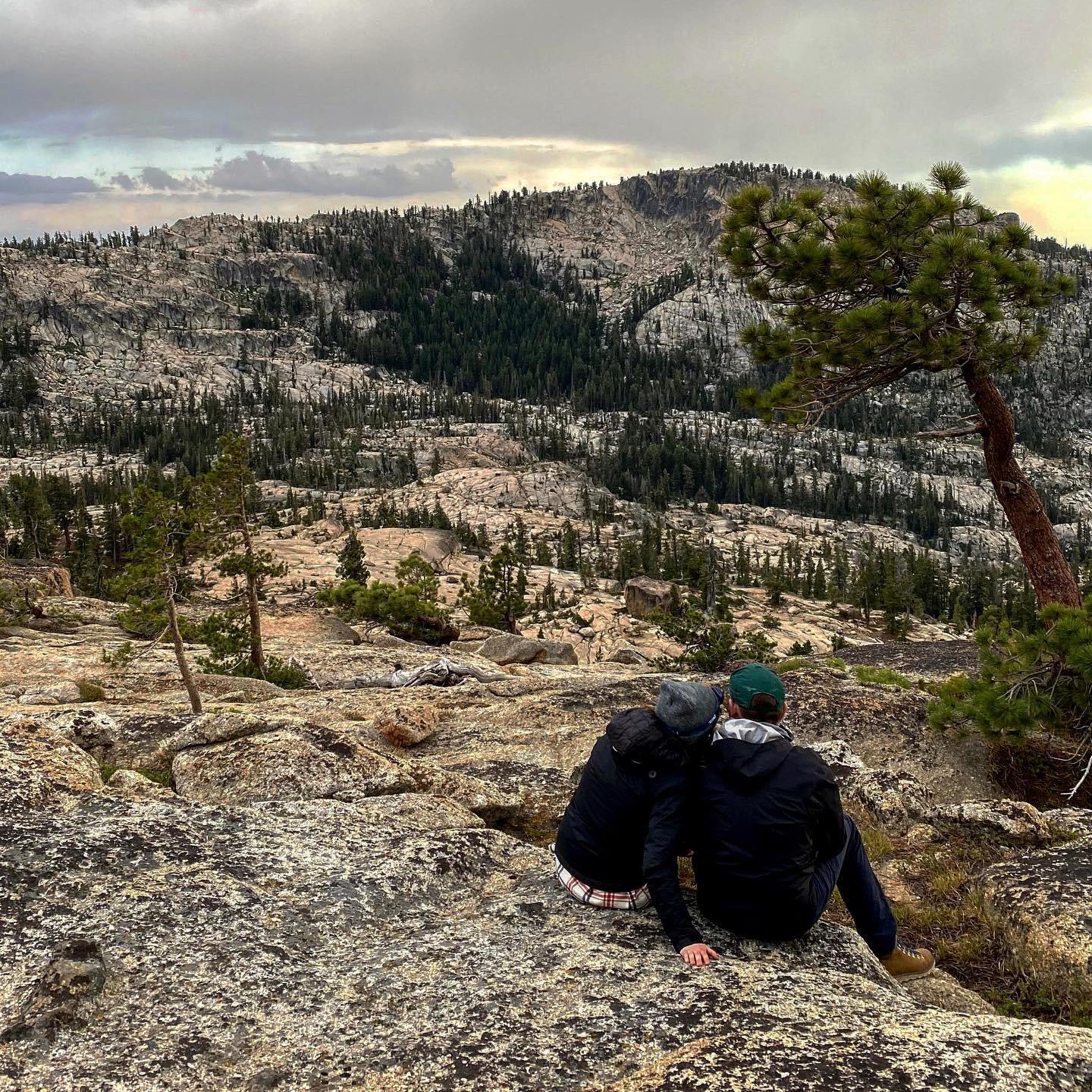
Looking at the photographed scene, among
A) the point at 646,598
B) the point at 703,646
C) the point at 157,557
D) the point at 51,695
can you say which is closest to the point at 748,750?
the point at 157,557

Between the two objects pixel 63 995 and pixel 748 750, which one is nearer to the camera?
pixel 63 995

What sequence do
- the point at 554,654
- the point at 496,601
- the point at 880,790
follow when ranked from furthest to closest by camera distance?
1. the point at 496,601
2. the point at 554,654
3. the point at 880,790

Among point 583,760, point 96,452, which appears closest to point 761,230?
point 583,760

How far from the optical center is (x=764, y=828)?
5688mm

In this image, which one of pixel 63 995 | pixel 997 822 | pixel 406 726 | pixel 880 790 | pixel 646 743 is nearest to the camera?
pixel 63 995

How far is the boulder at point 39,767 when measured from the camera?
7.56 metres

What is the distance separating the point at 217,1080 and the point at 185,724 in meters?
9.73

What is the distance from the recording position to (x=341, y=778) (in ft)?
33.3

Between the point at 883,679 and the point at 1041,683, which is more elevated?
the point at 1041,683

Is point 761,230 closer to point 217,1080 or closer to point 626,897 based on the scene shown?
point 626,897

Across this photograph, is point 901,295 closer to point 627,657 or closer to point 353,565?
point 627,657

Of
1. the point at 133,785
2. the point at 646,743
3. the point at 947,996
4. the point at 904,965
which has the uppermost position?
the point at 646,743

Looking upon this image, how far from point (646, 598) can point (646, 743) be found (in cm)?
7622

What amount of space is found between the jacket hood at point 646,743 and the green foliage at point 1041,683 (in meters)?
9.29
